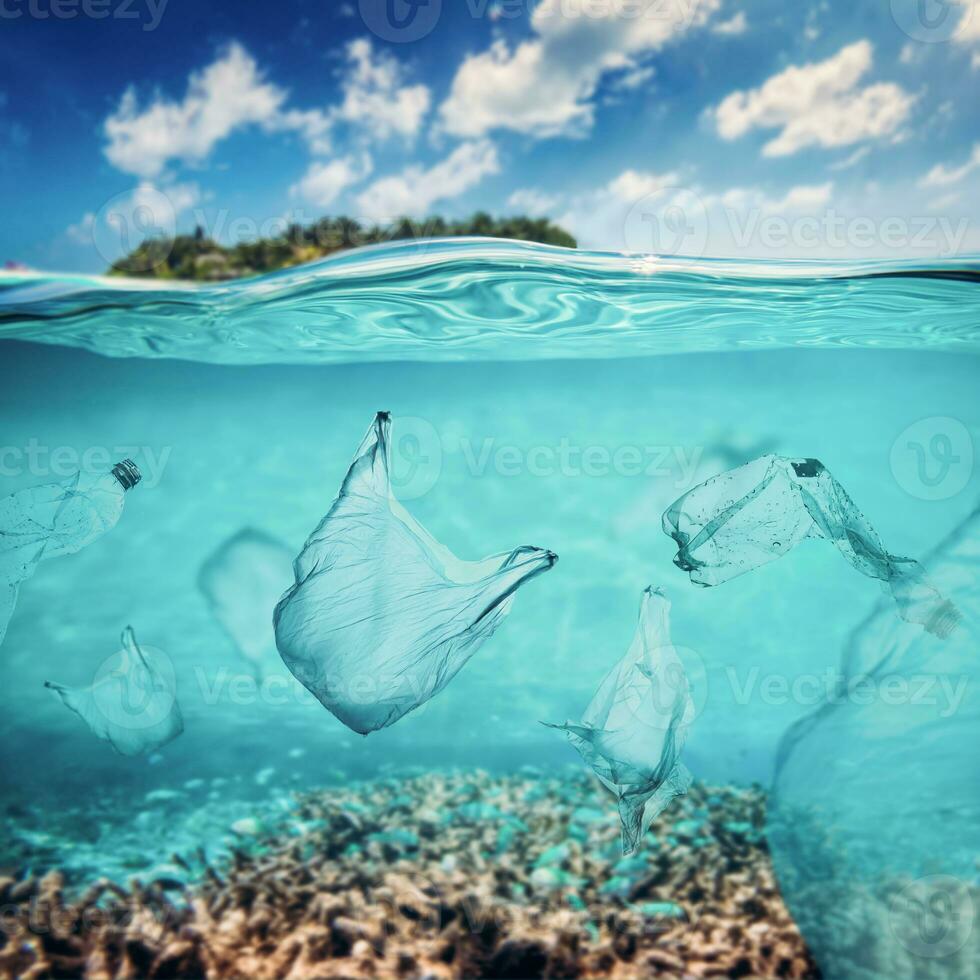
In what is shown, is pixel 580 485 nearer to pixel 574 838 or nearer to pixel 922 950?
pixel 574 838

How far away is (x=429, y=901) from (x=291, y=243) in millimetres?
5678

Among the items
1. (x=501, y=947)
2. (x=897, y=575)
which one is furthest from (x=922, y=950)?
(x=501, y=947)

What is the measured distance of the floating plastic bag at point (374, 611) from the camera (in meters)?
3.30

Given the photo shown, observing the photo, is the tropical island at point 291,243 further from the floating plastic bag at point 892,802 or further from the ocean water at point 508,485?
the floating plastic bag at point 892,802

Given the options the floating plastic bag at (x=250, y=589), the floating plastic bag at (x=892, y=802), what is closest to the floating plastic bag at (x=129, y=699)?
the floating plastic bag at (x=250, y=589)

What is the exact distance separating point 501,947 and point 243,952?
165 centimetres

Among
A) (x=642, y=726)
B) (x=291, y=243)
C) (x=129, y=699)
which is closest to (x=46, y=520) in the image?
(x=129, y=699)

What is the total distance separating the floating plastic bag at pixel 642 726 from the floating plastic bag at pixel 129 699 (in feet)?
11.8

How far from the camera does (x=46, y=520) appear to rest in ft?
15.4

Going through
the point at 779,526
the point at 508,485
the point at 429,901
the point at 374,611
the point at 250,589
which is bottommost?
the point at 429,901

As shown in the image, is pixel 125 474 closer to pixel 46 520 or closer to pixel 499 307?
pixel 46 520

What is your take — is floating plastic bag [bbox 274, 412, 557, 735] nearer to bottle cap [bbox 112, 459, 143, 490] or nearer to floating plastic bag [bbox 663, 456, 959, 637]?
floating plastic bag [bbox 663, 456, 959, 637]

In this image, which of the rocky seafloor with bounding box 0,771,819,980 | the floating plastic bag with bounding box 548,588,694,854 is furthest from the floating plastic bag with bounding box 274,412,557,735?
the rocky seafloor with bounding box 0,771,819,980

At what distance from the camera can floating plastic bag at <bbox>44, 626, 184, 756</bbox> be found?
5.09 meters
